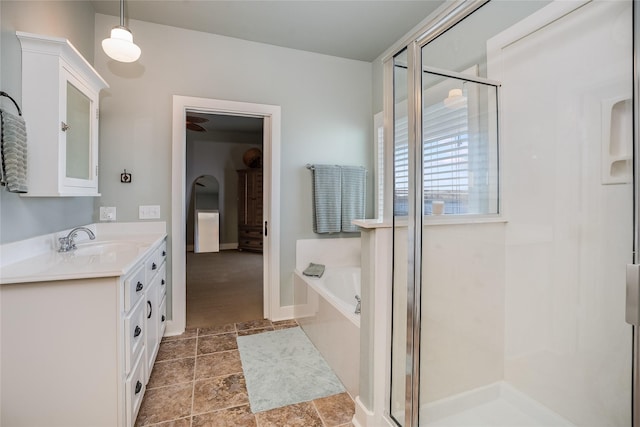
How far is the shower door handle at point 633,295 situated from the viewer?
2.87 feet

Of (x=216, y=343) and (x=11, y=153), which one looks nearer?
(x=11, y=153)

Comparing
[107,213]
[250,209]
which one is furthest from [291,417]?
[250,209]

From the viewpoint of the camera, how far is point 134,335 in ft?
5.05

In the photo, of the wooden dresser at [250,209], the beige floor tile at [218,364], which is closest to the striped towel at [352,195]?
the beige floor tile at [218,364]

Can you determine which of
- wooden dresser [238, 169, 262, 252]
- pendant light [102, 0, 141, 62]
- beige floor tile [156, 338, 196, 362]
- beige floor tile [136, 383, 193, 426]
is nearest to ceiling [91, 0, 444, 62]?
pendant light [102, 0, 141, 62]

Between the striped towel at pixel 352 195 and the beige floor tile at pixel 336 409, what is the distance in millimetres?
1686

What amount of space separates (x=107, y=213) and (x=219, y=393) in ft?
→ 5.79

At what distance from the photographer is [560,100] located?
1.53 m

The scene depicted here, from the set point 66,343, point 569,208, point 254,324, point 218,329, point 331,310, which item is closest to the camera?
point 66,343

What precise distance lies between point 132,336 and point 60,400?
0.33m

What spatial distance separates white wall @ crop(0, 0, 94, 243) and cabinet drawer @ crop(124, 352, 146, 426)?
890mm

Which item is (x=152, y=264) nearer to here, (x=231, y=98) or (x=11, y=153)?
(x=11, y=153)

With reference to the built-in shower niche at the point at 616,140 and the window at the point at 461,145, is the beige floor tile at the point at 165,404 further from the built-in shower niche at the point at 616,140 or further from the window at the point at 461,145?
the built-in shower niche at the point at 616,140

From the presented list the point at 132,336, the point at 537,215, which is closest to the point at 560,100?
the point at 537,215
